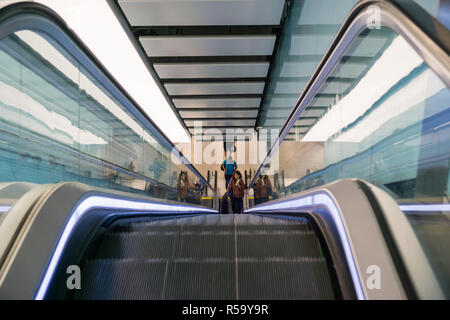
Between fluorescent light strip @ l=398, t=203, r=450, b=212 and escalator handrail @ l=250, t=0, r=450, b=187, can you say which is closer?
escalator handrail @ l=250, t=0, r=450, b=187

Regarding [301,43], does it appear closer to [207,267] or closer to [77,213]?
[207,267]

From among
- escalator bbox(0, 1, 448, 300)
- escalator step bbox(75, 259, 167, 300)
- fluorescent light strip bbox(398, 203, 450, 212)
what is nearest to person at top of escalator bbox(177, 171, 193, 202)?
escalator bbox(0, 1, 448, 300)

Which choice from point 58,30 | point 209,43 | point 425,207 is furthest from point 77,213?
point 209,43

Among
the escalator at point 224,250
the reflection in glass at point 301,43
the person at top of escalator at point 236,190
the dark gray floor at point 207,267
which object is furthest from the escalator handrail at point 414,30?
the person at top of escalator at point 236,190

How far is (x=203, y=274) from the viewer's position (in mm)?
1971

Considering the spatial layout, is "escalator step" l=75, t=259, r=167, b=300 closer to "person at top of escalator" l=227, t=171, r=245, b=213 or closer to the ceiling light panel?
"person at top of escalator" l=227, t=171, r=245, b=213

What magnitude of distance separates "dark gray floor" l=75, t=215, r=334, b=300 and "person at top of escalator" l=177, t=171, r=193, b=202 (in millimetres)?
6086

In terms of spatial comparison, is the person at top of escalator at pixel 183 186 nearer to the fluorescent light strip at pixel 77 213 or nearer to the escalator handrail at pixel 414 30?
the fluorescent light strip at pixel 77 213

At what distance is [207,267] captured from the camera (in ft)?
6.66

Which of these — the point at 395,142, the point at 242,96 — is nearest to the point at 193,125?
the point at 242,96

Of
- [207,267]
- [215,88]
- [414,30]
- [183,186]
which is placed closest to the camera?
[414,30]

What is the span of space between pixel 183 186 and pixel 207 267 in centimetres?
703

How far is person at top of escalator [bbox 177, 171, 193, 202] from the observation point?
340 inches
